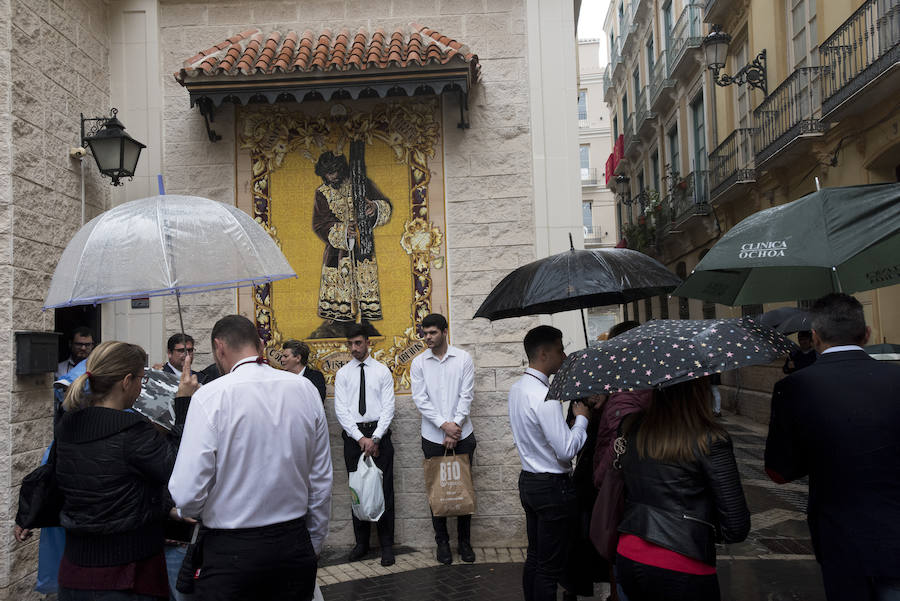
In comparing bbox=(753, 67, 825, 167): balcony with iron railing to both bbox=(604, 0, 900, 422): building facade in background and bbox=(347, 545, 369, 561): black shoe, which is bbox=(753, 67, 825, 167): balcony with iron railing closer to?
bbox=(604, 0, 900, 422): building facade in background

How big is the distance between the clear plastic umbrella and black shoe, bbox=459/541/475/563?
12.6 feet

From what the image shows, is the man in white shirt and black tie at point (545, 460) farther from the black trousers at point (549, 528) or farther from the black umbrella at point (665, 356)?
the black umbrella at point (665, 356)

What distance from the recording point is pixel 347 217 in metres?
7.98

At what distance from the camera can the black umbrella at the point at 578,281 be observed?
461cm

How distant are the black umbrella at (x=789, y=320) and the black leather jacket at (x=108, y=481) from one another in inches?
274

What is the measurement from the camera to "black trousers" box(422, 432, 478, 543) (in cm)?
716

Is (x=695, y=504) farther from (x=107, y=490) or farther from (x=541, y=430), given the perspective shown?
(x=107, y=490)

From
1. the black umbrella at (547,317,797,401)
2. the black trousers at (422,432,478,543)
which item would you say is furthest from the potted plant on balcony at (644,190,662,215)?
the black umbrella at (547,317,797,401)

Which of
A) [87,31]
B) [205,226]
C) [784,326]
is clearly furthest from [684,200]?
[205,226]

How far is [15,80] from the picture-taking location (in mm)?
6238

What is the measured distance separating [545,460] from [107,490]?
2.48 metres

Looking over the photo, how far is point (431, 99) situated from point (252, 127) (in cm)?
192

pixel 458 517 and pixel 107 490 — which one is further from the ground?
pixel 107 490

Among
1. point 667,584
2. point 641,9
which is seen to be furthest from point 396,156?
point 641,9
